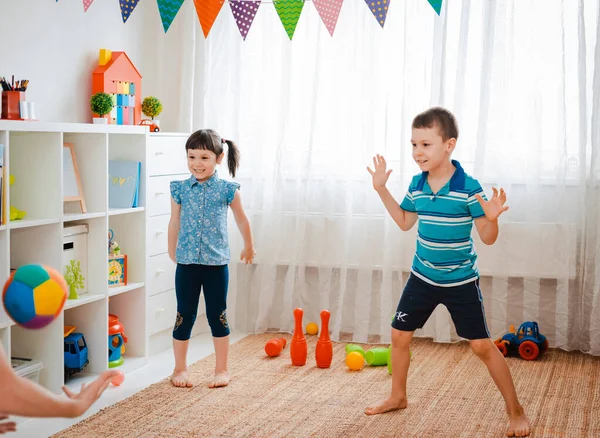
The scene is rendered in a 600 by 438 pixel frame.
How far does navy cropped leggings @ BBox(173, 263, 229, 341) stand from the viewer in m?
3.02

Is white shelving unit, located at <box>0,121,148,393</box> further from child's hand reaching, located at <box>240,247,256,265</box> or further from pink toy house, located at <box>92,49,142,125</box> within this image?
child's hand reaching, located at <box>240,247,256,265</box>

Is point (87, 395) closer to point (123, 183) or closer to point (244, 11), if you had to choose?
point (123, 183)

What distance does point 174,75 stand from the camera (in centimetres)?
401

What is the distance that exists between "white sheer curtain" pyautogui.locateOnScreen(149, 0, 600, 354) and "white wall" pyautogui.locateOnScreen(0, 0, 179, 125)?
421 millimetres

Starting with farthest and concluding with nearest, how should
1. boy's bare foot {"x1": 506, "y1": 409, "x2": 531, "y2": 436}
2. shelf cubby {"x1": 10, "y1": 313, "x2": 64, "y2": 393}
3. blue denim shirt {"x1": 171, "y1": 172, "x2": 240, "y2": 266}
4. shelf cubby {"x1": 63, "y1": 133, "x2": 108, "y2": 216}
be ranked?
shelf cubby {"x1": 63, "y1": 133, "x2": 108, "y2": 216}, blue denim shirt {"x1": 171, "y1": 172, "x2": 240, "y2": 266}, shelf cubby {"x1": 10, "y1": 313, "x2": 64, "y2": 393}, boy's bare foot {"x1": 506, "y1": 409, "x2": 531, "y2": 436}

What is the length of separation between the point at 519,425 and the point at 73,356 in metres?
1.63

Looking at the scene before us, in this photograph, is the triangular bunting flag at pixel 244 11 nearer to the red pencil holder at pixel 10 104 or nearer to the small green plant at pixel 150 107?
the small green plant at pixel 150 107

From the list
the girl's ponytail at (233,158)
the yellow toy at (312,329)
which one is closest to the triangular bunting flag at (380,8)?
the girl's ponytail at (233,158)

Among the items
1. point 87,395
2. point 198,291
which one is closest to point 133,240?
point 198,291

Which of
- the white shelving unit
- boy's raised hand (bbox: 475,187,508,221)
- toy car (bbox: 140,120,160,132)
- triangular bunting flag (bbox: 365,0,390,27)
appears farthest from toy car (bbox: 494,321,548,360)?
toy car (bbox: 140,120,160,132)

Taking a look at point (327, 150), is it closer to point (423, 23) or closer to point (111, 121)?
point (423, 23)

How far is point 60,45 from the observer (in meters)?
3.29

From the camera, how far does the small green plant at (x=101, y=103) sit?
3305 mm

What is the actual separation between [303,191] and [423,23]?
0.96m
